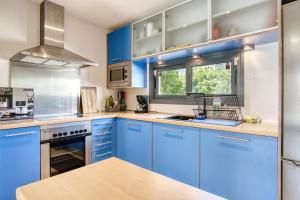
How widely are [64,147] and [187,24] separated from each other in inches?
81.2

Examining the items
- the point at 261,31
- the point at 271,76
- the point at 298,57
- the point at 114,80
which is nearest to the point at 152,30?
the point at 114,80

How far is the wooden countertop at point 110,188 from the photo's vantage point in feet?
1.93

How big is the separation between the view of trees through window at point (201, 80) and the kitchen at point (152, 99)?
0.02 meters

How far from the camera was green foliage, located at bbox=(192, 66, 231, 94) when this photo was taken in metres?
2.16

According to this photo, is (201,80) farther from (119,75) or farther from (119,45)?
(119,45)

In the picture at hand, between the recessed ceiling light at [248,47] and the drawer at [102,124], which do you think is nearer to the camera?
the recessed ceiling light at [248,47]

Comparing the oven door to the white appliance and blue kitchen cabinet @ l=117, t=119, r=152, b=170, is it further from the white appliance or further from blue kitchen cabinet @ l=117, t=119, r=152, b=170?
the white appliance

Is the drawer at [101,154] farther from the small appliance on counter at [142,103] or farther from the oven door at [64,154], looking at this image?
the small appliance on counter at [142,103]

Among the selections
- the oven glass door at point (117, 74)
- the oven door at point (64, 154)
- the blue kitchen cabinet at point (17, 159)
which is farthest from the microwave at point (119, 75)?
the blue kitchen cabinet at point (17, 159)

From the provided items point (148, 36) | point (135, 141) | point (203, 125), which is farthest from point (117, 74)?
point (203, 125)

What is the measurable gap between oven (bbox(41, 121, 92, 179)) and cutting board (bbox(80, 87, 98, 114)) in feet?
1.87

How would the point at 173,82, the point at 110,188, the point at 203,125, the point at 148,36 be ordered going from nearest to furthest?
1. the point at 110,188
2. the point at 203,125
3. the point at 148,36
4. the point at 173,82

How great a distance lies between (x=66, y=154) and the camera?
2139 mm

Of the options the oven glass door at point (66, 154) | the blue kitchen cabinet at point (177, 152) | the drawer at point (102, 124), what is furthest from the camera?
the drawer at point (102, 124)
